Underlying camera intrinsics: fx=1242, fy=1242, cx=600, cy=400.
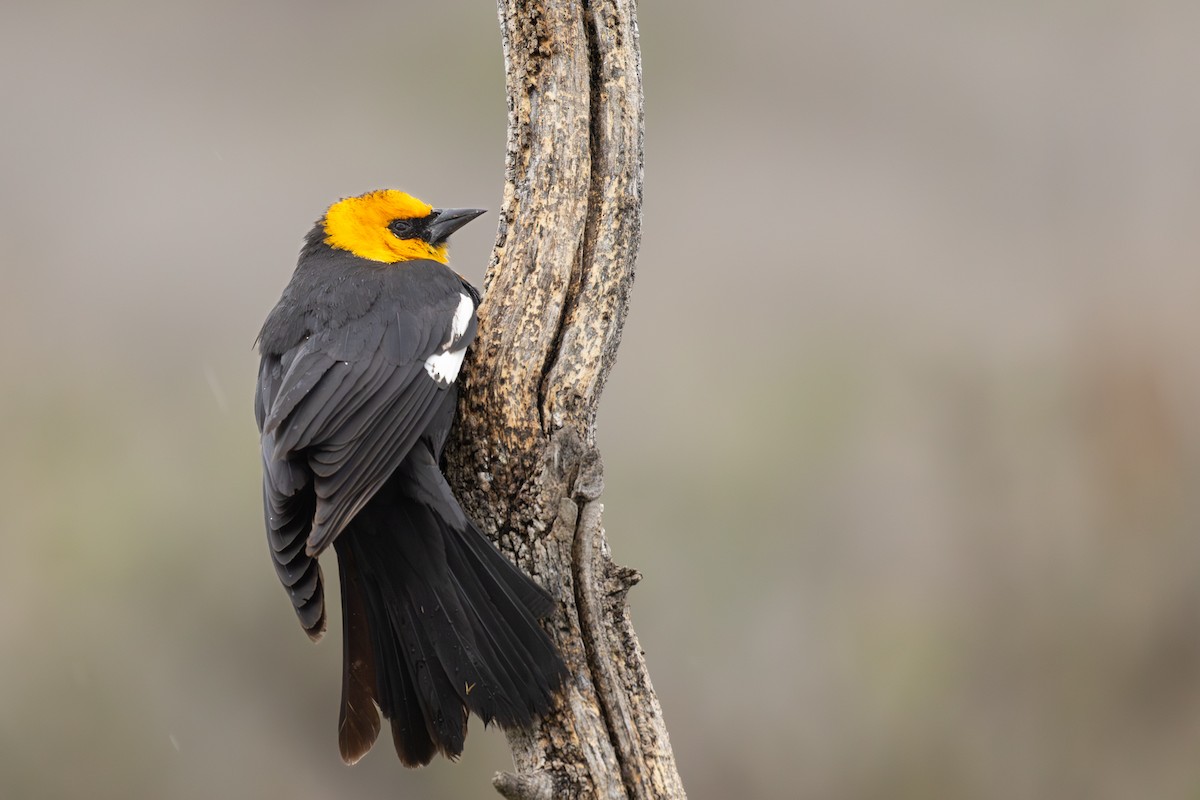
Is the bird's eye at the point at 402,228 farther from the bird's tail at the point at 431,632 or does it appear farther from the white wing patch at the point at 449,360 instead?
the bird's tail at the point at 431,632

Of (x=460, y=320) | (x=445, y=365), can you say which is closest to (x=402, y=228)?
(x=460, y=320)

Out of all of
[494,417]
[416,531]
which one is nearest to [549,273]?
[494,417]

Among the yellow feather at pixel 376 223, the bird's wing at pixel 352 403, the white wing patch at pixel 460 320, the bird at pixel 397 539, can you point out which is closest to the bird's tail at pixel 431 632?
the bird at pixel 397 539

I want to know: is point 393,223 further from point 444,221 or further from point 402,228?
point 444,221

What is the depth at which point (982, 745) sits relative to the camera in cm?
603

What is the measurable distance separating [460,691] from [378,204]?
5.09 feet

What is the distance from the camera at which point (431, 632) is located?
8.81 ft

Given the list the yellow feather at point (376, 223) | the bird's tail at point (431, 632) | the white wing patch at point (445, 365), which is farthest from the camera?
the yellow feather at point (376, 223)

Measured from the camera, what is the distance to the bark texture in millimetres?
2578

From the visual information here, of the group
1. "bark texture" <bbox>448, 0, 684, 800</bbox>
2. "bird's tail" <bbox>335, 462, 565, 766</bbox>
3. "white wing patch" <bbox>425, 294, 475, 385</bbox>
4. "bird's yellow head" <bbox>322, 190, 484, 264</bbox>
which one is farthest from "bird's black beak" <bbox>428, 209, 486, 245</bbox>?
"bird's tail" <bbox>335, 462, 565, 766</bbox>

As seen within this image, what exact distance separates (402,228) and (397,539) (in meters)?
1.18

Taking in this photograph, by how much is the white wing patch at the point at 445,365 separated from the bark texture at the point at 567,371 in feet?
0.14

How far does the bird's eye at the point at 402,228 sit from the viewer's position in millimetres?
3584

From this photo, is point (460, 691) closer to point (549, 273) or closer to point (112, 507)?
point (549, 273)
